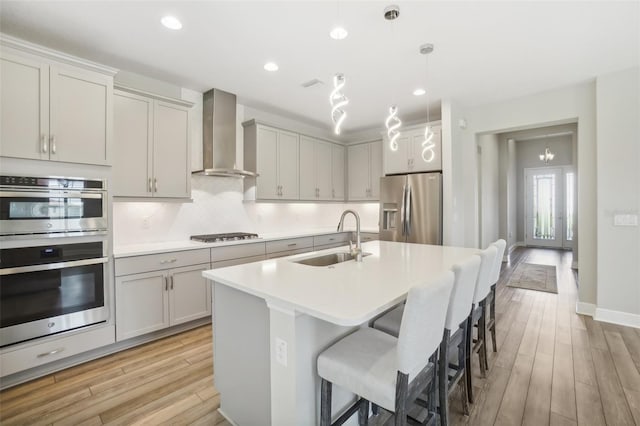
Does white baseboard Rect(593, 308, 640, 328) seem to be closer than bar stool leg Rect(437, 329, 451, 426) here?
No

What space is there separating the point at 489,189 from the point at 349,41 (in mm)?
5670

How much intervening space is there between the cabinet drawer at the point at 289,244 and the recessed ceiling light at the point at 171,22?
240 centimetres

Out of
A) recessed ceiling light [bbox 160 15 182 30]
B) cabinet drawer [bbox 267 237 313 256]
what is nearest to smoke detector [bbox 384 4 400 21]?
recessed ceiling light [bbox 160 15 182 30]

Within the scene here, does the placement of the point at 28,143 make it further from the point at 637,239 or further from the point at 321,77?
the point at 637,239

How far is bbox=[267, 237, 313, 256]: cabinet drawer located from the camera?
152 inches

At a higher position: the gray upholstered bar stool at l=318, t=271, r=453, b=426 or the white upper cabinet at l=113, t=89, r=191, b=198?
the white upper cabinet at l=113, t=89, r=191, b=198

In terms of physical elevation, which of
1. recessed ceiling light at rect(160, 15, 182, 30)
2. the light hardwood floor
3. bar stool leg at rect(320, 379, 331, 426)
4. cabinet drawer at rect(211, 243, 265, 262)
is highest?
recessed ceiling light at rect(160, 15, 182, 30)

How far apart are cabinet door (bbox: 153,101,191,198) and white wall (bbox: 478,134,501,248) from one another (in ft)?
17.1

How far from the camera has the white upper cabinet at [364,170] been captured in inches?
204

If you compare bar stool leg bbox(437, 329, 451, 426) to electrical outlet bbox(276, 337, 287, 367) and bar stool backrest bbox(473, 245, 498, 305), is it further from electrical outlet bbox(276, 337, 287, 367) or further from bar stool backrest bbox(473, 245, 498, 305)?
electrical outlet bbox(276, 337, 287, 367)

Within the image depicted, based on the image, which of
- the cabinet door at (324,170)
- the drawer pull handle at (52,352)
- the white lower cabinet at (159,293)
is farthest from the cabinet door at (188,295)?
the cabinet door at (324,170)

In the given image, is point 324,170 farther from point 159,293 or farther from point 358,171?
point 159,293

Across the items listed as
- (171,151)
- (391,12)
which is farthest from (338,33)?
(171,151)

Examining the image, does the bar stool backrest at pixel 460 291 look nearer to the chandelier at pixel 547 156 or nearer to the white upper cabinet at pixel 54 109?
the white upper cabinet at pixel 54 109
